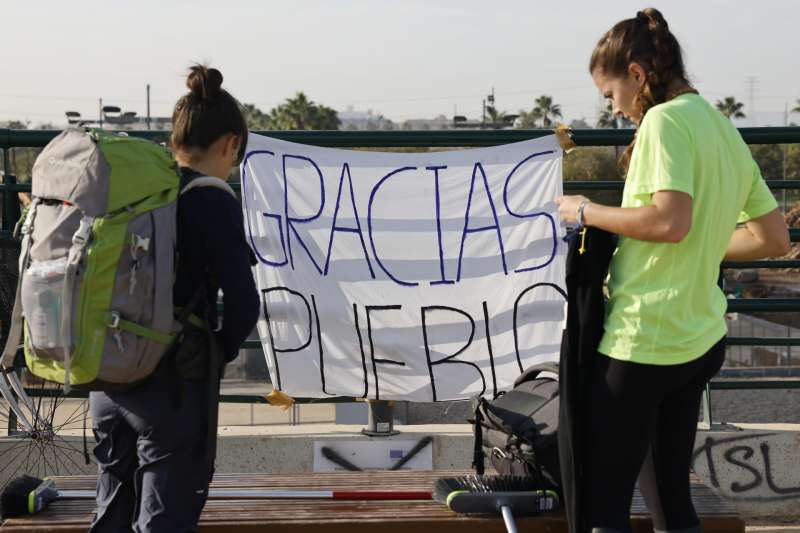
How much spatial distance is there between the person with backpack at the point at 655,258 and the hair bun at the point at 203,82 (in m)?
1.03

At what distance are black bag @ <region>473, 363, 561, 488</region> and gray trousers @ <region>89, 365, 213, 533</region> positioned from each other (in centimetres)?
118

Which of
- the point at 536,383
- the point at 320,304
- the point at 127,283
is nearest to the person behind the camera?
the point at 127,283

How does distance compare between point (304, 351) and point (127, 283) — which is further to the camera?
point (304, 351)

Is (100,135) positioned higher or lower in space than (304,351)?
higher

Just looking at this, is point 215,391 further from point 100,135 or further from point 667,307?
point 667,307

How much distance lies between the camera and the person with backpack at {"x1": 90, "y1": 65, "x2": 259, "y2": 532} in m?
3.09

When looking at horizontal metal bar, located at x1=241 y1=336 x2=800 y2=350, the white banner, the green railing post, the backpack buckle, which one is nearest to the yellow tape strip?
the white banner

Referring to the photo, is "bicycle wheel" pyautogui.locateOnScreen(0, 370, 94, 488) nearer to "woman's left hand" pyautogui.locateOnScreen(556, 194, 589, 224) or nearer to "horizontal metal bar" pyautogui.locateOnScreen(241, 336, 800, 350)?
"horizontal metal bar" pyautogui.locateOnScreen(241, 336, 800, 350)

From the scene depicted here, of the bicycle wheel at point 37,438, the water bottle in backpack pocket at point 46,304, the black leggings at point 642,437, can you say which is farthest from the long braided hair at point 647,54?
the bicycle wheel at point 37,438

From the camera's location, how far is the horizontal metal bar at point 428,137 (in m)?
6.00

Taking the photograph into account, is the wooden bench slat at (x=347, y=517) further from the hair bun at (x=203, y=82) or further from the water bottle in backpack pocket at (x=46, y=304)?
the hair bun at (x=203, y=82)

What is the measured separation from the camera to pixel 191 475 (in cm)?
313

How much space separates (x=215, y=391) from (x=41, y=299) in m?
0.51

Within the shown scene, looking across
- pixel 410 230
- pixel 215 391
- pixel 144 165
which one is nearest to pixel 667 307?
pixel 215 391
